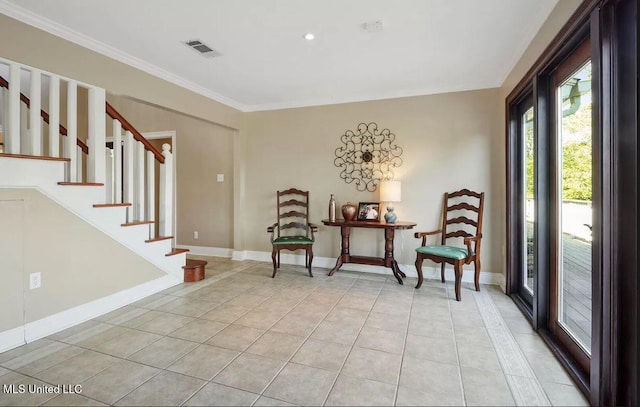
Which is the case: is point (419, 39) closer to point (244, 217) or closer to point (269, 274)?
point (269, 274)

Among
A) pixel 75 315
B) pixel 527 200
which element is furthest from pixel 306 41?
pixel 75 315

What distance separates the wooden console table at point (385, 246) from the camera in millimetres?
3620

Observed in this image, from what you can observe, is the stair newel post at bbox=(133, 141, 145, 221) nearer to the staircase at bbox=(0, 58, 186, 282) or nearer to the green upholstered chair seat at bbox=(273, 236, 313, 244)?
the staircase at bbox=(0, 58, 186, 282)

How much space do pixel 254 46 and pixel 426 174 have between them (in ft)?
7.98

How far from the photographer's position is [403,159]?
13.0 feet

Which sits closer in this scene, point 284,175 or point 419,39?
point 419,39

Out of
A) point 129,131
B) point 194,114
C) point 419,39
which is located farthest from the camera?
point 194,114

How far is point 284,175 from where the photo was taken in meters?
4.57

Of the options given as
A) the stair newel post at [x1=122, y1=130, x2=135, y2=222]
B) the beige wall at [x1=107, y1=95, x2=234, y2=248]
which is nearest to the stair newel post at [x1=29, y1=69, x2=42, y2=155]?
the stair newel post at [x1=122, y1=130, x2=135, y2=222]

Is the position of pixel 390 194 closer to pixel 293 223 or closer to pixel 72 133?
pixel 293 223

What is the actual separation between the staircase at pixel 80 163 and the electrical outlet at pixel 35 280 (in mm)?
524

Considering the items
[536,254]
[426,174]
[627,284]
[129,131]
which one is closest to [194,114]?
[129,131]

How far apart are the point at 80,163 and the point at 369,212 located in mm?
3135

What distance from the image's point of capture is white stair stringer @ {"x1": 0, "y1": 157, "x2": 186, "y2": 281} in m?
2.18
